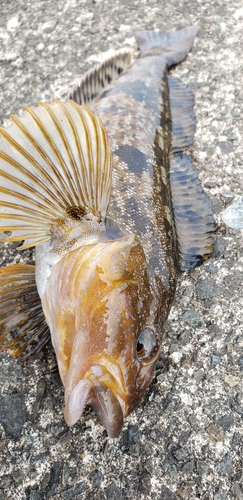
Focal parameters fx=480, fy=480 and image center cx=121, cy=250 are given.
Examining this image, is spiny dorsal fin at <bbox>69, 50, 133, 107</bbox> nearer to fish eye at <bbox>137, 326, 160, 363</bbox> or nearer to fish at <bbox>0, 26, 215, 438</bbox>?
fish at <bbox>0, 26, 215, 438</bbox>

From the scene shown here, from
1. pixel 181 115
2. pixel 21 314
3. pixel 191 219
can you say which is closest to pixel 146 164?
pixel 191 219

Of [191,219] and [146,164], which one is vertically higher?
[146,164]

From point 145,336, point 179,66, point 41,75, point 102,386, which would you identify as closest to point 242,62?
point 179,66

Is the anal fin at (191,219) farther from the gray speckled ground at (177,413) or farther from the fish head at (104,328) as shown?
the fish head at (104,328)

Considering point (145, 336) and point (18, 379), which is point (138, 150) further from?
point (18, 379)

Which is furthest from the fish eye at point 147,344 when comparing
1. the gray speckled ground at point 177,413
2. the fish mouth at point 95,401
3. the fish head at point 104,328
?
the gray speckled ground at point 177,413

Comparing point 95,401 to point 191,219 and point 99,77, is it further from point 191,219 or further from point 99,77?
point 99,77
